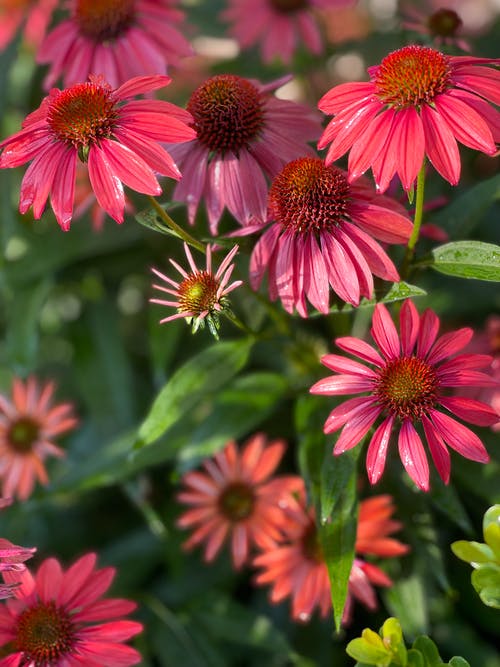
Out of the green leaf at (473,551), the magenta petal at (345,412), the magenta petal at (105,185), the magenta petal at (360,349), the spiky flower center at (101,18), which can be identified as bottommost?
the green leaf at (473,551)

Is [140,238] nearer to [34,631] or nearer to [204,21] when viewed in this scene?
[204,21]

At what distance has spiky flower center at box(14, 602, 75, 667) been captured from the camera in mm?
772

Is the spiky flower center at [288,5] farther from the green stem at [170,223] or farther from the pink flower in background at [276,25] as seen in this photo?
the green stem at [170,223]

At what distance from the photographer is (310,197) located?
76 cm

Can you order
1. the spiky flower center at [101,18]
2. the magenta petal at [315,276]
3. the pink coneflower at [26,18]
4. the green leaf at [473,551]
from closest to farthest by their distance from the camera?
the green leaf at [473,551] < the magenta petal at [315,276] < the spiky flower center at [101,18] < the pink coneflower at [26,18]

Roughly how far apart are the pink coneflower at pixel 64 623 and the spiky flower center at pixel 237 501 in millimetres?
271

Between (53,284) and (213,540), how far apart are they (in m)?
0.49

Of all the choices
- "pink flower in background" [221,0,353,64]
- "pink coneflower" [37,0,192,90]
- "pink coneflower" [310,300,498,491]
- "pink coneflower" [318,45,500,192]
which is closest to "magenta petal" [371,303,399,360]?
"pink coneflower" [310,300,498,491]

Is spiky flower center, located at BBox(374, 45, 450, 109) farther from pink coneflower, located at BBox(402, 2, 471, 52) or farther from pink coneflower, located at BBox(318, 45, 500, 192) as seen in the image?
pink coneflower, located at BBox(402, 2, 471, 52)

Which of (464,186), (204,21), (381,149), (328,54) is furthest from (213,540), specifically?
(204,21)

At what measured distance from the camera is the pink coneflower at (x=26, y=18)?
1.41m

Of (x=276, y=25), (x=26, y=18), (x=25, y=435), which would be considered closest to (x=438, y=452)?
(x=25, y=435)

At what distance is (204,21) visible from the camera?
63.8 inches

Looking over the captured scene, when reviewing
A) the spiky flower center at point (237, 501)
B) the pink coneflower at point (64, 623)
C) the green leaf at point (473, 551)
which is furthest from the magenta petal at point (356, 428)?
the spiky flower center at point (237, 501)
